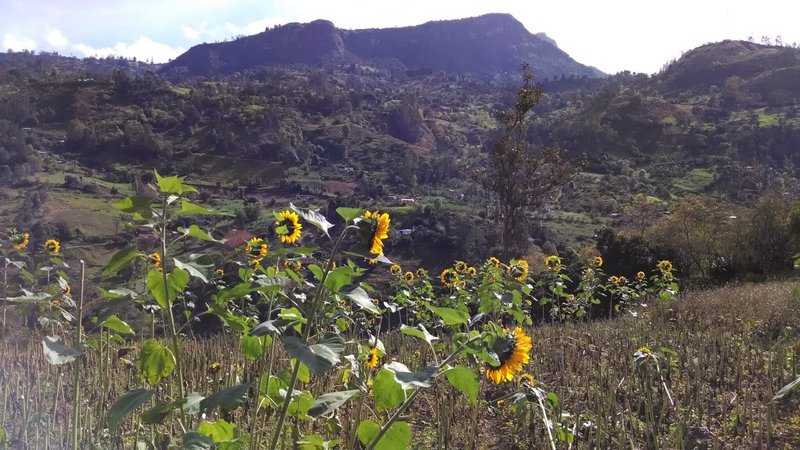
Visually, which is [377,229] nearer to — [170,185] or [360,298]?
[360,298]

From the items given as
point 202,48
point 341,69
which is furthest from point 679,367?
point 202,48

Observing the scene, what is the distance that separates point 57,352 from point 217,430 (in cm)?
38

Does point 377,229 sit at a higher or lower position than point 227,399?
higher

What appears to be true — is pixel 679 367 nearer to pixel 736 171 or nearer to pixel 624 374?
pixel 624 374

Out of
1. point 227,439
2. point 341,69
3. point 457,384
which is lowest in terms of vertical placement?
point 227,439

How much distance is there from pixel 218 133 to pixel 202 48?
14625cm

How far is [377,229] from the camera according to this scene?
1.39 meters

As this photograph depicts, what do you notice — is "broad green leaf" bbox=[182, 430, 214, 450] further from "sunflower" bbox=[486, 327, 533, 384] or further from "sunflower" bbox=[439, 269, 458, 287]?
"sunflower" bbox=[439, 269, 458, 287]

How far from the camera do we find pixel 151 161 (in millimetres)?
55750

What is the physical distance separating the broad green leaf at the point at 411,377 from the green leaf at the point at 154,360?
51 cm

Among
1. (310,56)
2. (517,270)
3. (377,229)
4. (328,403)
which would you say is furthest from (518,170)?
(310,56)

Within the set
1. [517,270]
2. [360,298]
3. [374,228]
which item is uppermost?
[374,228]

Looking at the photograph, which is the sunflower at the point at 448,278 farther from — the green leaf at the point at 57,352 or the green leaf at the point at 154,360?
the green leaf at the point at 57,352

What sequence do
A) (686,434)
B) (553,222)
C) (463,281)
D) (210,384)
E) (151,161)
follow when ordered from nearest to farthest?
(686,434) < (210,384) < (463,281) < (553,222) < (151,161)
